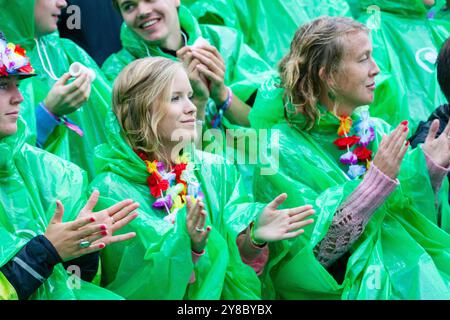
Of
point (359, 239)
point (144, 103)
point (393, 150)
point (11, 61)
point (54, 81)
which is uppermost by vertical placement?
point (11, 61)

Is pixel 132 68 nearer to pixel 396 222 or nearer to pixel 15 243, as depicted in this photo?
pixel 15 243

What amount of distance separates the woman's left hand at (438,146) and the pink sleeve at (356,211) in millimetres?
216

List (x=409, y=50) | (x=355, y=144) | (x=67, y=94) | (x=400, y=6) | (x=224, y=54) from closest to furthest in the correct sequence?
1. (x=67, y=94)
2. (x=355, y=144)
3. (x=224, y=54)
4. (x=409, y=50)
5. (x=400, y=6)

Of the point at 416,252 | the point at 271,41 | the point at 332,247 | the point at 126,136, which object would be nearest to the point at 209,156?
the point at 126,136

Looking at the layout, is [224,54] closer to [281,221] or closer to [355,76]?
[355,76]

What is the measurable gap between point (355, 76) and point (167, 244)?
1.19 metres

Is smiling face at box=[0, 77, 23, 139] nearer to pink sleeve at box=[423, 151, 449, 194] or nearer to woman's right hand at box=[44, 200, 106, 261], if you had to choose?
woman's right hand at box=[44, 200, 106, 261]

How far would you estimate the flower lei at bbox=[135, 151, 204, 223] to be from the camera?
3.92m

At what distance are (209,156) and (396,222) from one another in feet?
2.59

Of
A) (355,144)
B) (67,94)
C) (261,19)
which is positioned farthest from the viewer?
(261,19)

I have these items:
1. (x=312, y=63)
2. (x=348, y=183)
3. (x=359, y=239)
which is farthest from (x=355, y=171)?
(x=312, y=63)

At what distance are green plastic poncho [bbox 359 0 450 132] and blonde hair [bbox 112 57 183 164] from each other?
1.31m

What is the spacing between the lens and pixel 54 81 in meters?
4.57
